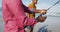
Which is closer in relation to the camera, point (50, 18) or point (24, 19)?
point (24, 19)

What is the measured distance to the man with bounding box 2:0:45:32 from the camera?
1352 millimetres

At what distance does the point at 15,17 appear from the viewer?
1399 millimetres

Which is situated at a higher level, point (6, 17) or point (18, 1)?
point (18, 1)

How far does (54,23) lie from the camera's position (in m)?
5.87

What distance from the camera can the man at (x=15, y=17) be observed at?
1.35 m

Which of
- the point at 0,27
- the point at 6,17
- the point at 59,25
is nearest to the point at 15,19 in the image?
the point at 6,17

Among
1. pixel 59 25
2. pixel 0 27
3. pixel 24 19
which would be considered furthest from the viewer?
pixel 59 25

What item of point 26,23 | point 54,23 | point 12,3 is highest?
point 12,3

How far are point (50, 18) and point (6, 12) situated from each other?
14.8ft

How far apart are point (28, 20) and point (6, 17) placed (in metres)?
0.15

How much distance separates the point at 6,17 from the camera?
1.44m

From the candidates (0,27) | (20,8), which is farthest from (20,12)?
(0,27)

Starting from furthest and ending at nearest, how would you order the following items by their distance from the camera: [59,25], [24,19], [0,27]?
[59,25] → [0,27] → [24,19]

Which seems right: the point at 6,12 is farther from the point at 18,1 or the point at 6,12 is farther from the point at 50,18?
the point at 50,18
